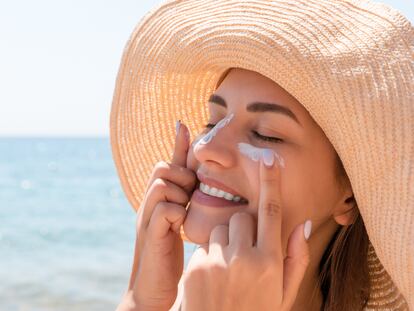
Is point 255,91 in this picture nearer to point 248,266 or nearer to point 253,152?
point 253,152

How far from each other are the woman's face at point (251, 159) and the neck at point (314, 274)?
30 cm

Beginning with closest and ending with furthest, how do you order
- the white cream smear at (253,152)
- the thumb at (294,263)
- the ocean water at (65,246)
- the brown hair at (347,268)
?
the thumb at (294,263), the white cream smear at (253,152), the brown hair at (347,268), the ocean water at (65,246)

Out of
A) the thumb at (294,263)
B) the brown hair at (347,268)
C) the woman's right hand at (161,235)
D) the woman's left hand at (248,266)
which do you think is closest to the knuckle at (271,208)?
the woman's left hand at (248,266)

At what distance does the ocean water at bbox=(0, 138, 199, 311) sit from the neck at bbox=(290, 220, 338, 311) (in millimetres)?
6204

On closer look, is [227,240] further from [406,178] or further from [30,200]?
[30,200]

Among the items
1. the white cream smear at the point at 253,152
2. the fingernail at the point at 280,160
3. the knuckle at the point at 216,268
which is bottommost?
the knuckle at the point at 216,268

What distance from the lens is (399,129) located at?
2338 millimetres

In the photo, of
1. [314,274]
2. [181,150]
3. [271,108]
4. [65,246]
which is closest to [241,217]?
[271,108]

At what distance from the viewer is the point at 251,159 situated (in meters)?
2.49

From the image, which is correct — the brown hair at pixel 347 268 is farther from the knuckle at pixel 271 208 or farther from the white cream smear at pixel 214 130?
the knuckle at pixel 271 208

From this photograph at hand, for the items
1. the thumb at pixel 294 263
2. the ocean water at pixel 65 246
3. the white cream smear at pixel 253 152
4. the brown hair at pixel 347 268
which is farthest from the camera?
the ocean water at pixel 65 246

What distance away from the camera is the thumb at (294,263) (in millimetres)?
2312

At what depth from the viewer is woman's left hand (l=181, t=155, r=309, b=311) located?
2.19 m

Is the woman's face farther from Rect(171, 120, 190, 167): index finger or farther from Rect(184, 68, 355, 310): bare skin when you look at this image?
Rect(171, 120, 190, 167): index finger
